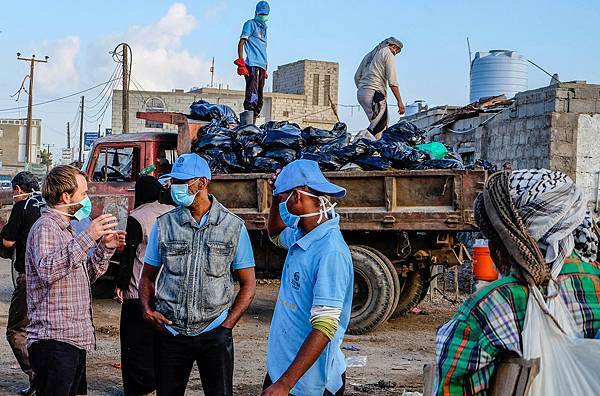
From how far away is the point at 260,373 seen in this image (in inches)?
281

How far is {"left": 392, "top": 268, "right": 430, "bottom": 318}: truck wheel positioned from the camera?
9828 mm

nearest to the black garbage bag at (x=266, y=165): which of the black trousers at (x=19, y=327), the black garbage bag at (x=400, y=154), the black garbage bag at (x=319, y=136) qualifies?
the black garbage bag at (x=319, y=136)

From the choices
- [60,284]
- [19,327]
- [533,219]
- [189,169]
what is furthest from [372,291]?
[533,219]

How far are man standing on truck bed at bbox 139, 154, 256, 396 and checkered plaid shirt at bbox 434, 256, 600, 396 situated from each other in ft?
7.37

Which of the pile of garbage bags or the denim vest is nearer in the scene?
the denim vest

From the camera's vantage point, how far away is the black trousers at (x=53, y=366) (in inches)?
156

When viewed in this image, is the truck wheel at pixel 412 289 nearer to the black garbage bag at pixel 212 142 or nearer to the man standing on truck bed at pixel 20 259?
the black garbage bag at pixel 212 142

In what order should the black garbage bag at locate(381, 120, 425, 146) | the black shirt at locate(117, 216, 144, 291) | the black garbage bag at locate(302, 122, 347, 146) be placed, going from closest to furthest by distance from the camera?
1. the black shirt at locate(117, 216, 144, 291)
2. the black garbage bag at locate(381, 120, 425, 146)
3. the black garbage bag at locate(302, 122, 347, 146)

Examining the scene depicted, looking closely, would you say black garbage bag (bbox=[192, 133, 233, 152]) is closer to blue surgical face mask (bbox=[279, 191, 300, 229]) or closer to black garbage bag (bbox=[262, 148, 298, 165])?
black garbage bag (bbox=[262, 148, 298, 165])

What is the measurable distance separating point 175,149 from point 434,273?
12.1 feet

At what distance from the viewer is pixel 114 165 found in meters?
9.68

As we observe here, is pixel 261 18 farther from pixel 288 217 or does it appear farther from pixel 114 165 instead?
pixel 288 217

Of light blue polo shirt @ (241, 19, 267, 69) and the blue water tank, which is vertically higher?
the blue water tank

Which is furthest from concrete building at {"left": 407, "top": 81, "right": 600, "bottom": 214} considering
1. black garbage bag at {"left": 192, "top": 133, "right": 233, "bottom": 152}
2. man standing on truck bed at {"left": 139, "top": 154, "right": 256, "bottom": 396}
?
→ man standing on truck bed at {"left": 139, "top": 154, "right": 256, "bottom": 396}
